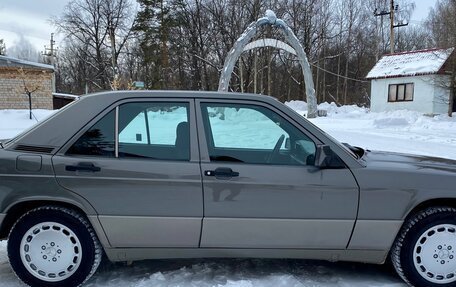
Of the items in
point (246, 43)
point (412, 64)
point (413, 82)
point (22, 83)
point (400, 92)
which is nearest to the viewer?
point (246, 43)

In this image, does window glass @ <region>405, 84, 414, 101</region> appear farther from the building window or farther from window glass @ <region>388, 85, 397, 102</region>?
window glass @ <region>388, 85, 397, 102</region>

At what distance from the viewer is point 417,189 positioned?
10.6 feet

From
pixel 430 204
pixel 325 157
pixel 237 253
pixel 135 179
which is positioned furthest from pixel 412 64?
pixel 135 179

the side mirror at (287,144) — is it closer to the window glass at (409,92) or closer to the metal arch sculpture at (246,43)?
the metal arch sculpture at (246,43)

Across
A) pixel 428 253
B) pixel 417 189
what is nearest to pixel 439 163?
pixel 417 189

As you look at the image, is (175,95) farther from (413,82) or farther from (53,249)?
(413,82)

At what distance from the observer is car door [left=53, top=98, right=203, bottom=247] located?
124 inches

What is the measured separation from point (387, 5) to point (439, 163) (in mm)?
50055

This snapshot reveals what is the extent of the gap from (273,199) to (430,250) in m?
1.38

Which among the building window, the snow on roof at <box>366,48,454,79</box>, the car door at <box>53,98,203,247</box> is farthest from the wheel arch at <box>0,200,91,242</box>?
the building window

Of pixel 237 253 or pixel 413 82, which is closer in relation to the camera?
pixel 237 253

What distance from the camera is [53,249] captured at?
10.6 ft

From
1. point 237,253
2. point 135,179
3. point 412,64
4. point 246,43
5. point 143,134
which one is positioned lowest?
point 237,253

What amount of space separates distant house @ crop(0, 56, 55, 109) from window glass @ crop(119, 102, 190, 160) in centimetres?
2583
